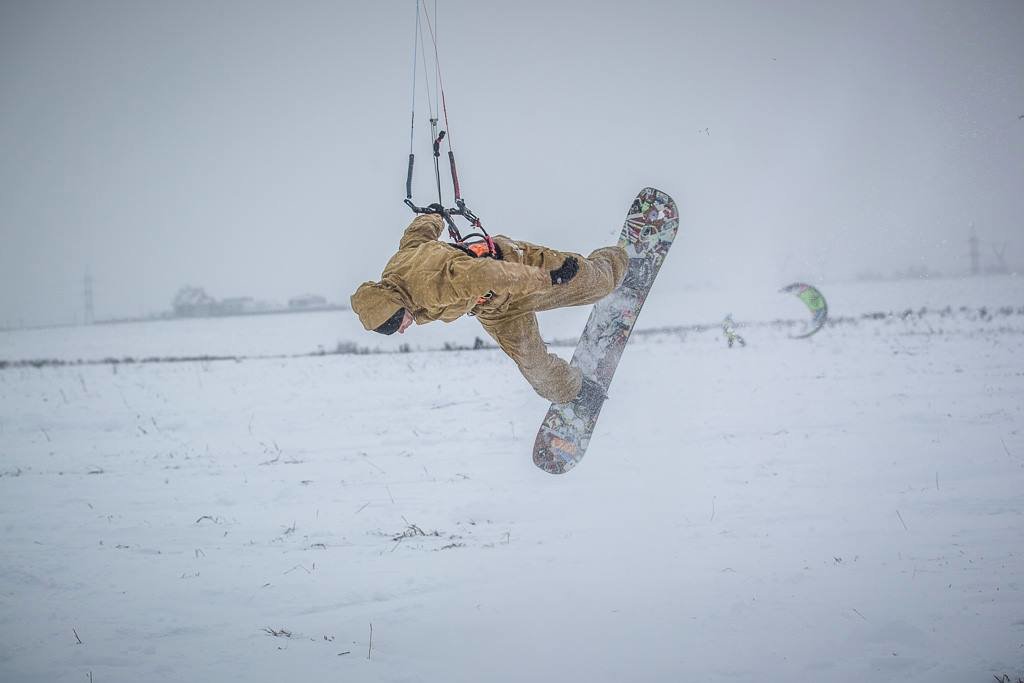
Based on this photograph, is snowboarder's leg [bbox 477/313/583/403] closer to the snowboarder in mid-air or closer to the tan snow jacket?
the snowboarder in mid-air

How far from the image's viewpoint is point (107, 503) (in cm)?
541

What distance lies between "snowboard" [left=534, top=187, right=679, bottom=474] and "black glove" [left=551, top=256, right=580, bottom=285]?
1380 millimetres

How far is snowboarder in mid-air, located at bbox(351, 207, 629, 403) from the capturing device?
138 inches

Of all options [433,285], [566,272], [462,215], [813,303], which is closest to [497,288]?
[433,285]

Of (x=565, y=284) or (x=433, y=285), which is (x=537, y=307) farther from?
(x=433, y=285)

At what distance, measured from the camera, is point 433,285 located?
3.51m

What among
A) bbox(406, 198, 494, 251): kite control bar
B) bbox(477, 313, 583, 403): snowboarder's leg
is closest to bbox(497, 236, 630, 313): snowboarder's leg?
bbox(477, 313, 583, 403): snowboarder's leg

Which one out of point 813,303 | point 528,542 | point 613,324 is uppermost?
point 813,303

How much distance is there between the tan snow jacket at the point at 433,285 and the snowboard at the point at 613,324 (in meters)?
2.18

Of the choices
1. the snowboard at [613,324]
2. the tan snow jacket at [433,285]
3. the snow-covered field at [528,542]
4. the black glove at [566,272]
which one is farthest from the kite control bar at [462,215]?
the snow-covered field at [528,542]

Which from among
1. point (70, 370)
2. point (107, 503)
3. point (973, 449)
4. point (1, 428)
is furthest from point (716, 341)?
point (70, 370)

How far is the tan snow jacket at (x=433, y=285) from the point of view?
11.3ft

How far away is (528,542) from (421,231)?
2612mm

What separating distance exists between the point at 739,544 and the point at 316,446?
209 inches
